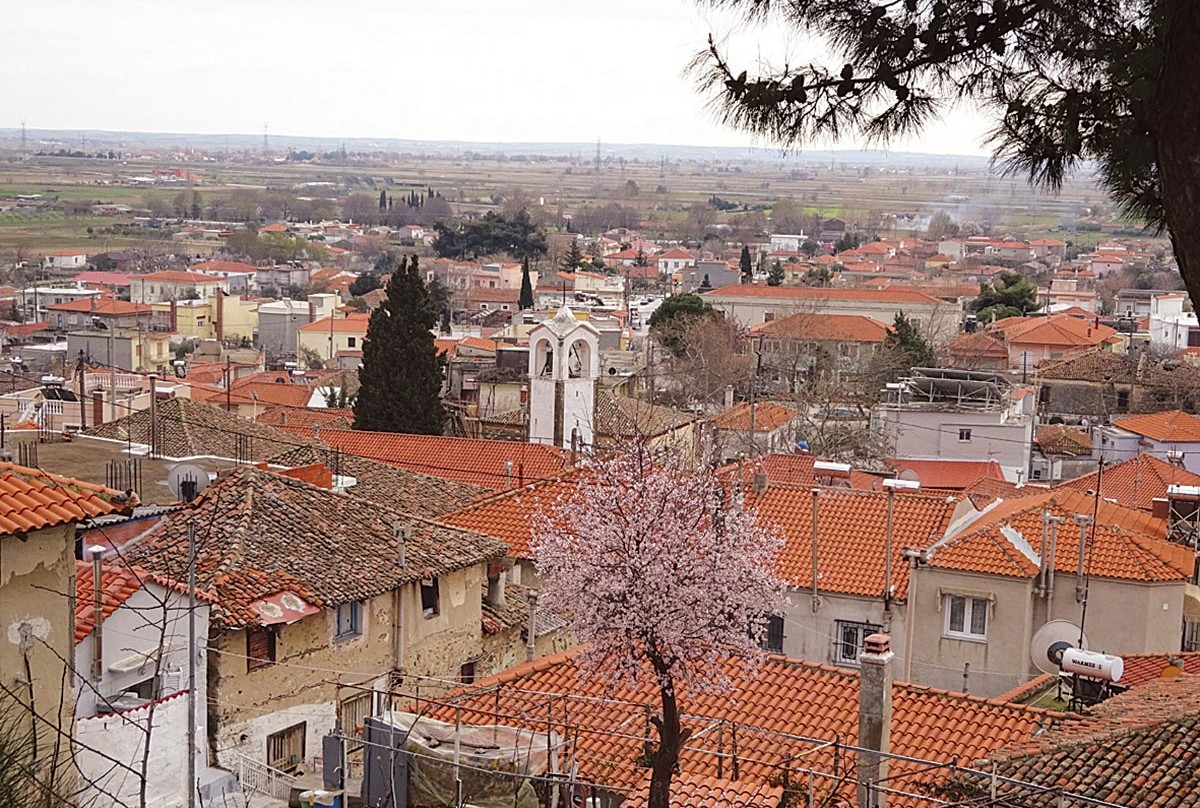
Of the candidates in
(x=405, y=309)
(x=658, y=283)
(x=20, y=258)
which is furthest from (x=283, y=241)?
(x=405, y=309)

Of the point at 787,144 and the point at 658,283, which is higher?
the point at 787,144

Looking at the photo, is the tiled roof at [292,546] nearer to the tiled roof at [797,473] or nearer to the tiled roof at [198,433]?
the tiled roof at [797,473]

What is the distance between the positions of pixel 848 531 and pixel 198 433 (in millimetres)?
11891

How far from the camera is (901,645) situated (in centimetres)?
1777

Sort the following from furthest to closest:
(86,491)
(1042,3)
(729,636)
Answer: (729,636) < (86,491) < (1042,3)

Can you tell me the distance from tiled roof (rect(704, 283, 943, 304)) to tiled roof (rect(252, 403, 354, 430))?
41730 mm

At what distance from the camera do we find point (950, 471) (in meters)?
30.4

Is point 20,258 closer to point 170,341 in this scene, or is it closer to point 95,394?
point 170,341

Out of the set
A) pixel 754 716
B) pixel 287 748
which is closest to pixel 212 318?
pixel 287 748

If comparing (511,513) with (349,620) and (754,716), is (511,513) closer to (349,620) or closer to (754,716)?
(349,620)

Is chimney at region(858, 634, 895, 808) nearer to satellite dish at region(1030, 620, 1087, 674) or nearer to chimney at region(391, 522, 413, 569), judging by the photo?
satellite dish at region(1030, 620, 1087, 674)

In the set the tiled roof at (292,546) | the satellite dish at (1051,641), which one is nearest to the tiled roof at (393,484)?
the tiled roof at (292,546)

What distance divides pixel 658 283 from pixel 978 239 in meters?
56.9

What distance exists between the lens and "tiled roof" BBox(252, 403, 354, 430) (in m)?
37.6
